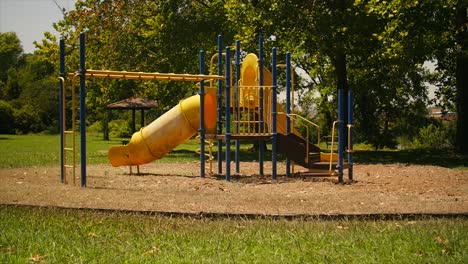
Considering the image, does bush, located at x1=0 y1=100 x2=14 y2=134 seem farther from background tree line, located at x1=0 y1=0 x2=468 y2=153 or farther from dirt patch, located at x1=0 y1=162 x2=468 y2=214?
dirt patch, located at x1=0 y1=162 x2=468 y2=214

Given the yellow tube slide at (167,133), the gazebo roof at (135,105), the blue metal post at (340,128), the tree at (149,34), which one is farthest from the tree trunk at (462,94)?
the gazebo roof at (135,105)

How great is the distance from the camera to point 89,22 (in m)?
28.0

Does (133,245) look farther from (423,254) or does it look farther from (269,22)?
(269,22)

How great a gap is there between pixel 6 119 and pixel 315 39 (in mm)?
37119

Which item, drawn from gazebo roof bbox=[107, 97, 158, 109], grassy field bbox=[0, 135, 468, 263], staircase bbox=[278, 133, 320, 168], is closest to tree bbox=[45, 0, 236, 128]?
gazebo roof bbox=[107, 97, 158, 109]

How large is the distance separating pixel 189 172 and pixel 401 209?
8794 millimetres

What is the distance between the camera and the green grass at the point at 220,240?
6.42m

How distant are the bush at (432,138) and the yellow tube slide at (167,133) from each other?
19799mm

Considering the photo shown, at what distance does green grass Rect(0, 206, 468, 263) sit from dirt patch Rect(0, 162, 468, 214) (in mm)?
955

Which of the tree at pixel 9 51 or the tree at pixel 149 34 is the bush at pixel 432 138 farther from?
the tree at pixel 9 51

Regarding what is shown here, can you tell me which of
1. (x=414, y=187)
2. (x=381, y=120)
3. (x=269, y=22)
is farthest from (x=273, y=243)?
(x=381, y=120)

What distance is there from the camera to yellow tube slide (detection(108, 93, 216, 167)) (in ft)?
53.9

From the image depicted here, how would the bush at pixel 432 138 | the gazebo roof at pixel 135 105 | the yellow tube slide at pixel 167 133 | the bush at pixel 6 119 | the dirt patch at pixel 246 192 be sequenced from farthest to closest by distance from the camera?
the bush at pixel 6 119
the gazebo roof at pixel 135 105
the bush at pixel 432 138
the yellow tube slide at pixel 167 133
the dirt patch at pixel 246 192

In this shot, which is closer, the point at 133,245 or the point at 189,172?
the point at 133,245
